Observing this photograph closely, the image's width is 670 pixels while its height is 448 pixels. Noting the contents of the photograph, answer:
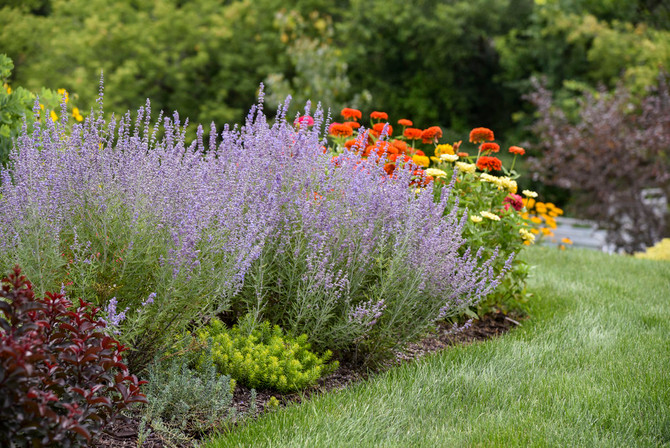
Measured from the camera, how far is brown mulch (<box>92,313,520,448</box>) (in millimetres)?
2713

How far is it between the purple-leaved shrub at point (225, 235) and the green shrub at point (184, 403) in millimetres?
190

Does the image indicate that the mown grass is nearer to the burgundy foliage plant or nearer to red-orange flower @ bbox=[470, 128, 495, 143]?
the burgundy foliage plant

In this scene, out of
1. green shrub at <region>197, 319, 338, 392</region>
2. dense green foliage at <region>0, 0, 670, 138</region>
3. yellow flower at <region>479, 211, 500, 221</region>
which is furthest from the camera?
dense green foliage at <region>0, 0, 670, 138</region>

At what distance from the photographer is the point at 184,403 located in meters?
2.75

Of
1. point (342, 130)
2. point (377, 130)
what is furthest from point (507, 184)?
point (342, 130)

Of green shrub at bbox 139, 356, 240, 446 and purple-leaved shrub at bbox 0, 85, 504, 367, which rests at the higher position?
purple-leaved shrub at bbox 0, 85, 504, 367

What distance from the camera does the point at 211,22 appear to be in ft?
63.8

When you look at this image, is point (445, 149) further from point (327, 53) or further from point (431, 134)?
point (327, 53)

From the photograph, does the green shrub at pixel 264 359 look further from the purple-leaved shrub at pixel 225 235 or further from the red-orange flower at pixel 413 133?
the red-orange flower at pixel 413 133

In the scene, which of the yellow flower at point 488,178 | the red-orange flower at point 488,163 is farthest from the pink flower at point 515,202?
the red-orange flower at point 488,163

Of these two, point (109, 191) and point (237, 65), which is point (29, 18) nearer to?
point (237, 65)

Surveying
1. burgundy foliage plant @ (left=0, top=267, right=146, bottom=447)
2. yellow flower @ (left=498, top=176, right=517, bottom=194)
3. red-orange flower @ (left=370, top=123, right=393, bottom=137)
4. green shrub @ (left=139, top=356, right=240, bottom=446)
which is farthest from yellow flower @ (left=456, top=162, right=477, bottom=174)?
burgundy foliage plant @ (left=0, top=267, right=146, bottom=447)

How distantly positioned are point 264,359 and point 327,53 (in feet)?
51.9

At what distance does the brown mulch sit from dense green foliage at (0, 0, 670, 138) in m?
13.1
